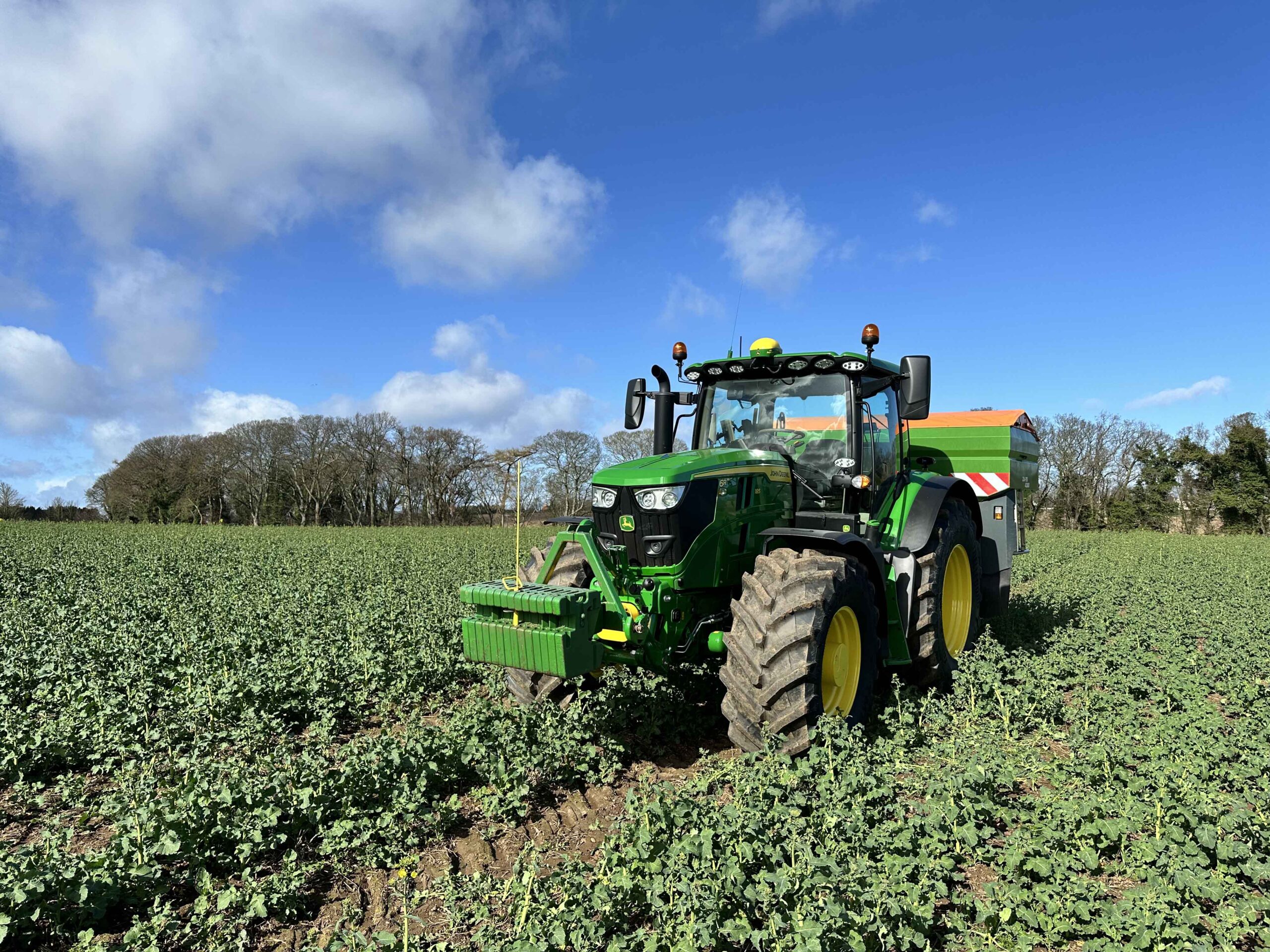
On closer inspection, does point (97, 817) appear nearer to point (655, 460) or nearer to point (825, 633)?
point (655, 460)

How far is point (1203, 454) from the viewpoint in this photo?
4378 cm

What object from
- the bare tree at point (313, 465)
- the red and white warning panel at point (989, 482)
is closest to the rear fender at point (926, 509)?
the red and white warning panel at point (989, 482)

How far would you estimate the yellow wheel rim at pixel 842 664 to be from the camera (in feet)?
17.0

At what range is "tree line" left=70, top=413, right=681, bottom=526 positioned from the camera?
4850cm

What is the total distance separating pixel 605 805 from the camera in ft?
15.5

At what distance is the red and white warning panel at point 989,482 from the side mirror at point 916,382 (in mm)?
3393

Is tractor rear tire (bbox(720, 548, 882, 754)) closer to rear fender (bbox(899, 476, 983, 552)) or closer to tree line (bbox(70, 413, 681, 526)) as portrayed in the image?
rear fender (bbox(899, 476, 983, 552))

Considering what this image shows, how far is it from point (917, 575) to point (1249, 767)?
235cm

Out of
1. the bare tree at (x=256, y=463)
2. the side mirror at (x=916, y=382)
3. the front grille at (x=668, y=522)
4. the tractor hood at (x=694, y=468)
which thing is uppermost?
→ the bare tree at (x=256, y=463)

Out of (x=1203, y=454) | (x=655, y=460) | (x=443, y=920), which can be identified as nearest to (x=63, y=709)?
(x=443, y=920)

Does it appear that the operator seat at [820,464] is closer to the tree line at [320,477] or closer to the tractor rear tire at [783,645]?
the tractor rear tire at [783,645]

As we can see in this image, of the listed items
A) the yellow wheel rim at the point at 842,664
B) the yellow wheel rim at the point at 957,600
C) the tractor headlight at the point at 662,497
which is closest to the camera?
the tractor headlight at the point at 662,497

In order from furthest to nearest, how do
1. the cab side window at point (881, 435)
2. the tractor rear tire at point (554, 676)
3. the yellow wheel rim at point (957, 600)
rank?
the yellow wheel rim at point (957, 600)
the cab side window at point (881, 435)
the tractor rear tire at point (554, 676)

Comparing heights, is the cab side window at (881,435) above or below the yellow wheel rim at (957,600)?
above
